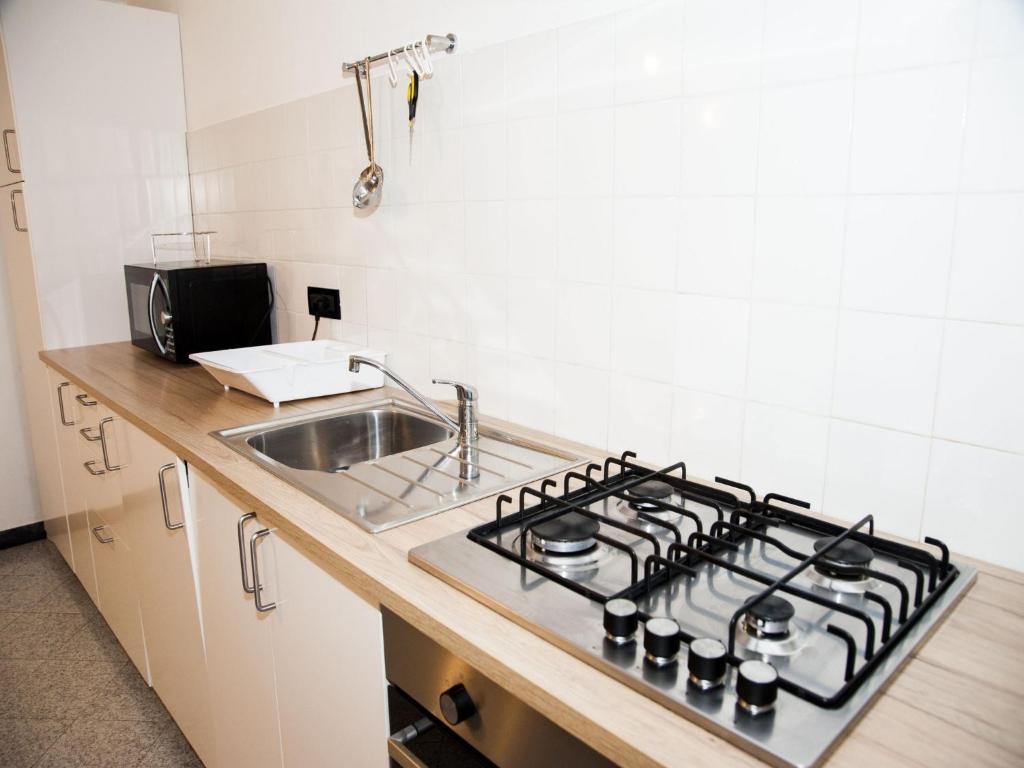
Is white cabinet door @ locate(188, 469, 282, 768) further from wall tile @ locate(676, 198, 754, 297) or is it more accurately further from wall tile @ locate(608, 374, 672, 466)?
wall tile @ locate(676, 198, 754, 297)

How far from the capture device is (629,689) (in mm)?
730

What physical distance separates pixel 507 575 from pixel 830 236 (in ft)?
2.21

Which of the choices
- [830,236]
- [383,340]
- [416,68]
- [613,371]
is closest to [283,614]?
[613,371]

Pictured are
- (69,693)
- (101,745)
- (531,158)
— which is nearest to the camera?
(531,158)

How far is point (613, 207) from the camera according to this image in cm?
138

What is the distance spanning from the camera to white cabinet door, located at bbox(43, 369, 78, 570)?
241 centimetres

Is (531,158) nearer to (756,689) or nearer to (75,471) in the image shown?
(756,689)

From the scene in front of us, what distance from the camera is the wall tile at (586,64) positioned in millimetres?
1341

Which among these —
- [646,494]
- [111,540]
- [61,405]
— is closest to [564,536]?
[646,494]

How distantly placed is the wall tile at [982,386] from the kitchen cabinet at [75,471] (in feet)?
7.02

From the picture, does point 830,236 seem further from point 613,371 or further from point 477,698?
point 477,698

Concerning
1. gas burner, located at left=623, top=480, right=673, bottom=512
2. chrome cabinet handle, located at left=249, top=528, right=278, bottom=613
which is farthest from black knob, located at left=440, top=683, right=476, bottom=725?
chrome cabinet handle, located at left=249, top=528, right=278, bottom=613

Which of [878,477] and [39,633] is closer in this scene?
[878,477]

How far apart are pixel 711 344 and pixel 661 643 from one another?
66 centimetres
